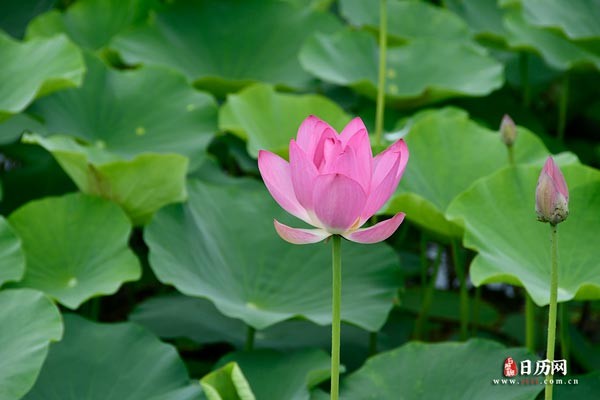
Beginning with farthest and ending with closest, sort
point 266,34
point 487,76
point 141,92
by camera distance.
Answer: point 266,34, point 487,76, point 141,92

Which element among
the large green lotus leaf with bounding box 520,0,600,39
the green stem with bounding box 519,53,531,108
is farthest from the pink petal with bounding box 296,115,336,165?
the green stem with bounding box 519,53,531,108

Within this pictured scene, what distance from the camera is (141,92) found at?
77.2 inches

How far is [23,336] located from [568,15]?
163cm

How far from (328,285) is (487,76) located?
81 cm

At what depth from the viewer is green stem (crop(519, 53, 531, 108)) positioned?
2455mm

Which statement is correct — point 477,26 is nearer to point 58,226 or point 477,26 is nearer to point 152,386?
point 58,226

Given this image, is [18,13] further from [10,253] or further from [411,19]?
[10,253]

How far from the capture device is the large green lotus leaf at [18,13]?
241 centimetres

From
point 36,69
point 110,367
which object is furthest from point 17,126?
point 110,367

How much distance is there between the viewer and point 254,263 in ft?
5.11

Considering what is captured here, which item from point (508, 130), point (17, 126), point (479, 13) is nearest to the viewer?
point (508, 130)

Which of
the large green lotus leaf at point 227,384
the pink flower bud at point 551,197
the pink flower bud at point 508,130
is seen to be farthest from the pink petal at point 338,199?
the pink flower bud at point 508,130

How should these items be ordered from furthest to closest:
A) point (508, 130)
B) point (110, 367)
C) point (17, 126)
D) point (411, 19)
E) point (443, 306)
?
point (411, 19), point (443, 306), point (17, 126), point (508, 130), point (110, 367)

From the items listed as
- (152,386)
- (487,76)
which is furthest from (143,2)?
(152,386)
